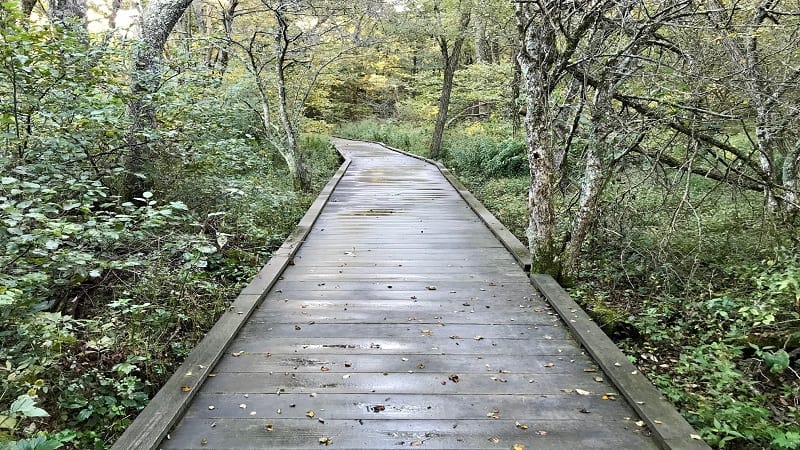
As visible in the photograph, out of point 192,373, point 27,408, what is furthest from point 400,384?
point 27,408

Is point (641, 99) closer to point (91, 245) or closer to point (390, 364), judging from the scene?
point (390, 364)

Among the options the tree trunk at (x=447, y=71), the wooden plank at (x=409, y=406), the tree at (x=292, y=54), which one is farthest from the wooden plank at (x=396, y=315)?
the tree trunk at (x=447, y=71)

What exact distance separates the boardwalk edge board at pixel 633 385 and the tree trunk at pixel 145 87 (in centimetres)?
411

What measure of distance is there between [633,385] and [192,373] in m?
2.62

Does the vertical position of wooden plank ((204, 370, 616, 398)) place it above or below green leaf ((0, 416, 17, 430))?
below

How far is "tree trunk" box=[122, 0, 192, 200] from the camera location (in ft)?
16.9

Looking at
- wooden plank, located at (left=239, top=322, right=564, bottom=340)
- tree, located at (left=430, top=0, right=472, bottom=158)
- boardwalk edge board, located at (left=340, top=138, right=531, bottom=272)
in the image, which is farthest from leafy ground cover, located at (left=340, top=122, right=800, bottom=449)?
tree, located at (left=430, top=0, right=472, bottom=158)

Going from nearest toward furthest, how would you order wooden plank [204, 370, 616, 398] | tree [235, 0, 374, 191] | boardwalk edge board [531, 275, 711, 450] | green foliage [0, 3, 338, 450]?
1. boardwalk edge board [531, 275, 711, 450]
2. green foliage [0, 3, 338, 450]
3. wooden plank [204, 370, 616, 398]
4. tree [235, 0, 374, 191]

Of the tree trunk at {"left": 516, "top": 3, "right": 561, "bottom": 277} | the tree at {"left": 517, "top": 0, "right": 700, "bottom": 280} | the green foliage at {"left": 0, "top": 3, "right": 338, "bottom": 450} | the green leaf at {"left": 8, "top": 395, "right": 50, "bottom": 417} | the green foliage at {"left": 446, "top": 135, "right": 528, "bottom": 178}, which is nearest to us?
the green leaf at {"left": 8, "top": 395, "right": 50, "bottom": 417}

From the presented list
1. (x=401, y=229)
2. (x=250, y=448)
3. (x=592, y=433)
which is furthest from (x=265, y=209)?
(x=592, y=433)

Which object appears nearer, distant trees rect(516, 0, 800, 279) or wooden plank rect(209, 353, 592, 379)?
wooden plank rect(209, 353, 592, 379)

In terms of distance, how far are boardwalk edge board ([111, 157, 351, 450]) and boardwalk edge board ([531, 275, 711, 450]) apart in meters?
2.47

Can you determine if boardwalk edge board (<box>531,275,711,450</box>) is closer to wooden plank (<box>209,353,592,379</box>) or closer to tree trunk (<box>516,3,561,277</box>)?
wooden plank (<box>209,353,592,379</box>)

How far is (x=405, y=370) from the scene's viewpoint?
3174mm
